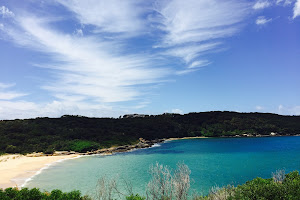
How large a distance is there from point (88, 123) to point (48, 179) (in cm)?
7031

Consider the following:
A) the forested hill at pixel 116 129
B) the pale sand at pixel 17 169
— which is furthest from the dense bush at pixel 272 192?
the forested hill at pixel 116 129

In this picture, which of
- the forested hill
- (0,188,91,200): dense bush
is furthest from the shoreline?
(0,188,91,200): dense bush

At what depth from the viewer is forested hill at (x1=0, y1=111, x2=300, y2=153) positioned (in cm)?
7138

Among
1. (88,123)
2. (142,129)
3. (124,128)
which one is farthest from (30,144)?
(142,129)

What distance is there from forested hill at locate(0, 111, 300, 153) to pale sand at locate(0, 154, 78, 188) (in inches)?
429

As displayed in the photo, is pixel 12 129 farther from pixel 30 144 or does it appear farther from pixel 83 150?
pixel 83 150

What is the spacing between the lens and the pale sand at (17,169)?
34356 mm

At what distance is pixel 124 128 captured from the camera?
105750mm

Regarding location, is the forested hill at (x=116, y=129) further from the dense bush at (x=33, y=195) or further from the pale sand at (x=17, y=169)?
the dense bush at (x=33, y=195)

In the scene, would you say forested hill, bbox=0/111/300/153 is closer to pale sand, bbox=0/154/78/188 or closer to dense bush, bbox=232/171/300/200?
pale sand, bbox=0/154/78/188

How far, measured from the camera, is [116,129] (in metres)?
102

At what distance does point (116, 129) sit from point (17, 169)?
59.5 metres

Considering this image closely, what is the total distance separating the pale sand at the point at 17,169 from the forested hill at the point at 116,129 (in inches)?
429

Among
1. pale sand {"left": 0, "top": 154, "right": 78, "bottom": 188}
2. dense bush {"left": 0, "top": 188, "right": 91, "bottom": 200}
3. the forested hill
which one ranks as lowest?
pale sand {"left": 0, "top": 154, "right": 78, "bottom": 188}
